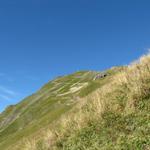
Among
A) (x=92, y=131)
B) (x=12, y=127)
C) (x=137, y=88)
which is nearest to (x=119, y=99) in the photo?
(x=137, y=88)

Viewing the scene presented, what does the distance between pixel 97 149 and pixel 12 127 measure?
102134 mm

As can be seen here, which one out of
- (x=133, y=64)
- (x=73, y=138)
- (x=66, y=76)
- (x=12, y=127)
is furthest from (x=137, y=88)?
(x=66, y=76)

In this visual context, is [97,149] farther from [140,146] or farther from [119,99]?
[119,99]

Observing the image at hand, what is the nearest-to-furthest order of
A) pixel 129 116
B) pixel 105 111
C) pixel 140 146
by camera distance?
pixel 140 146 → pixel 129 116 → pixel 105 111

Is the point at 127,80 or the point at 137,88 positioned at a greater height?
the point at 127,80

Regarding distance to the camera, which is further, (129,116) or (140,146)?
(129,116)

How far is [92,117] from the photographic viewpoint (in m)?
13.7

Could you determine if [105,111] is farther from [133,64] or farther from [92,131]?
[133,64]

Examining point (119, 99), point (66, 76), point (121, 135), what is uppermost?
point (66, 76)

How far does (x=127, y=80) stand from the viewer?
49.9 feet

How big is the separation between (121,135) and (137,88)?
2.99 metres

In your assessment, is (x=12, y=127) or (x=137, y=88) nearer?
(x=137, y=88)

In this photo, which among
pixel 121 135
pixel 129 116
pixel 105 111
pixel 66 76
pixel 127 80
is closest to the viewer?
pixel 121 135

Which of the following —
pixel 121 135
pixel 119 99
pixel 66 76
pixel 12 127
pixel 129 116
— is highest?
pixel 66 76
